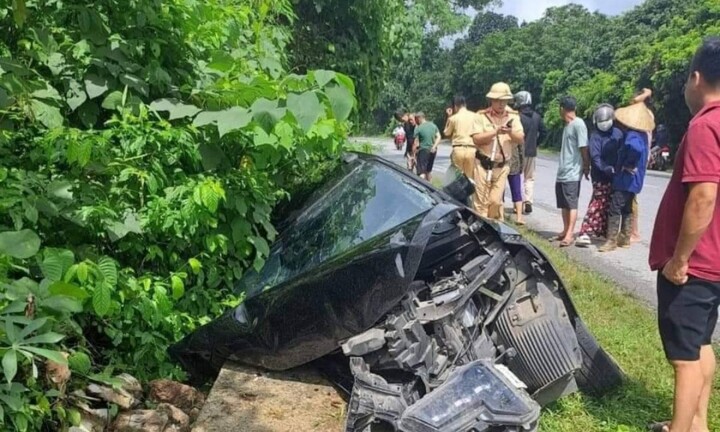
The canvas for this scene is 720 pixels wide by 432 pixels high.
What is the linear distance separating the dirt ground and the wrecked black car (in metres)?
0.06

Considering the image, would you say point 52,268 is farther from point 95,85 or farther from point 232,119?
point 95,85

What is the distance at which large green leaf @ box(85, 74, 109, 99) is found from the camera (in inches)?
118

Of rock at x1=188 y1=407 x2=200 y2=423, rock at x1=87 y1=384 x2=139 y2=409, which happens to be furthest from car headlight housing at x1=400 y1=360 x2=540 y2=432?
rock at x1=87 y1=384 x2=139 y2=409

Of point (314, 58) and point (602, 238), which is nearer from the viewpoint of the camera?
point (314, 58)

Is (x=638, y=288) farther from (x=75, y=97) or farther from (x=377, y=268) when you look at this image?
(x=75, y=97)

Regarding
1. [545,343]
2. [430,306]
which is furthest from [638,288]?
[430,306]

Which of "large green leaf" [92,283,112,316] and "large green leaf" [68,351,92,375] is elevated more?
"large green leaf" [92,283,112,316]

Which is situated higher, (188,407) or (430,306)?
(430,306)

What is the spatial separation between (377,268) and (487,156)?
480 centimetres

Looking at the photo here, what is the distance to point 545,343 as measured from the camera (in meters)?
2.92

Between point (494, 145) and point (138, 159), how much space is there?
16.2 feet

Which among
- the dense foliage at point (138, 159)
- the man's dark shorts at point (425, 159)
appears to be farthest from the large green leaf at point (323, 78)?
the man's dark shorts at point (425, 159)

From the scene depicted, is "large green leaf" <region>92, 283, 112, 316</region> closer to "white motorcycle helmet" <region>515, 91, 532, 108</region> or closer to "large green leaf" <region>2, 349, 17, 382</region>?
"large green leaf" <region>2, 349, 17, 382</region>

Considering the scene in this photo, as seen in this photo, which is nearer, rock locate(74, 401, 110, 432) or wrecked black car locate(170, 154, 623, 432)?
rock locate(74, 401, 110, 432)
